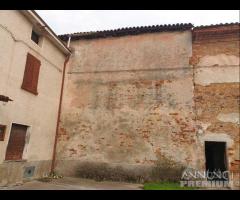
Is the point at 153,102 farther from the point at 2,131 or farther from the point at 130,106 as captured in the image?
the point at 2,131

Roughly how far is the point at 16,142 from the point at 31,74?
2603 mm

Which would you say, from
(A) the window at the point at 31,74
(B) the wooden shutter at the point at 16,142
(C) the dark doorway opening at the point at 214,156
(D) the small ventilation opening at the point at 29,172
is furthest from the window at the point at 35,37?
(C) the dark doorway opening at the point at 214,156

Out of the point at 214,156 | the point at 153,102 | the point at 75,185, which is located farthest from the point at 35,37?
the point at 214,156

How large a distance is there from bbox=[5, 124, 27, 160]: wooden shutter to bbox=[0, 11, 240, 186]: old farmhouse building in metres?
0.04

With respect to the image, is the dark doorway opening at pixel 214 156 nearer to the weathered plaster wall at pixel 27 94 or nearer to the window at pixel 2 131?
the weathered plaster wall at pixel 27 94

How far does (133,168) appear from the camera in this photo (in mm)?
9305

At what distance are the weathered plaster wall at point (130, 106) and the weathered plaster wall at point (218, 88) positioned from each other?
369mm

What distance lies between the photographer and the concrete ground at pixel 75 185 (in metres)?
7.57

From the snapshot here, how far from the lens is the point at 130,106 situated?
10047 mm

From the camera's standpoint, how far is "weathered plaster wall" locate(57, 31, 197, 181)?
9.37m

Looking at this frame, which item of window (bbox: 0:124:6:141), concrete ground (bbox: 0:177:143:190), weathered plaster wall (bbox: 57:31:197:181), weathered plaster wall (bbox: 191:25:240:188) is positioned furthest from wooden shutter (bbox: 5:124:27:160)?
weathered plaster wall (bbox: 191:25:240:188)

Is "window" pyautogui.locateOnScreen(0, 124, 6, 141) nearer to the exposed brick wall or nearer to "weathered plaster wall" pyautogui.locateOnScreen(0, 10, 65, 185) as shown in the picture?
"weathered plaster wall" pyautogui.locateOnScreen(0, 10, 65, 185)
